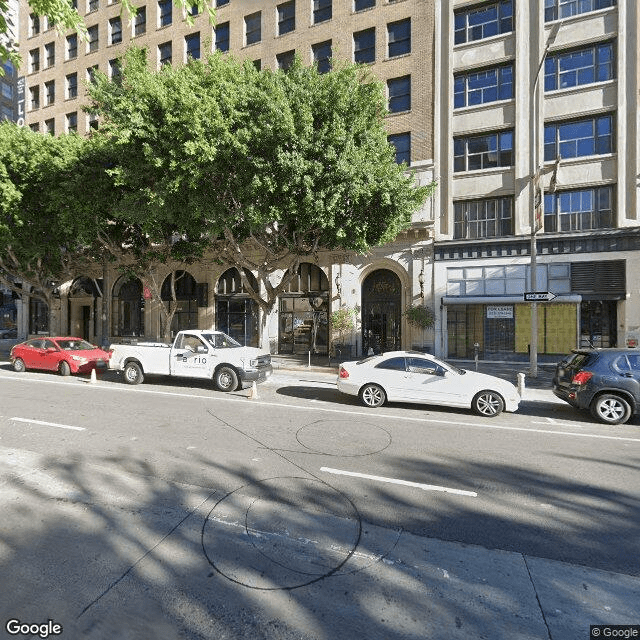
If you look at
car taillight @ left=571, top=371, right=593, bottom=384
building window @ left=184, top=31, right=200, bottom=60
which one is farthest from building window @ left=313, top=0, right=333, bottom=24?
car taillight @ left=571, top=371, right=593, bottom=384

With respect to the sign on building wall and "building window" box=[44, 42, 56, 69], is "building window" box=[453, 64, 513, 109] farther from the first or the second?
"building window" box=[44, 42, 56, 69]

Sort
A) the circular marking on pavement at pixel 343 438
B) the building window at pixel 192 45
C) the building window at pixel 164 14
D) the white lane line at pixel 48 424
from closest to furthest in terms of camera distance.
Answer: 1. the circular marking on pavement at pixel 343 438
2. the white lane line at pixel 48 424
3. the building window at pixel 192 45
4. the building window at pixel 164 14

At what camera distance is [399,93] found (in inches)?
810

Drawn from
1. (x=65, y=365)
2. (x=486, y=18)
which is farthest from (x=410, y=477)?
(x=486, y=18)

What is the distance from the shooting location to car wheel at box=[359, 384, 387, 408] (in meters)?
10.0

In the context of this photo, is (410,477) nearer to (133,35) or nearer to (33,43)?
(133,35)

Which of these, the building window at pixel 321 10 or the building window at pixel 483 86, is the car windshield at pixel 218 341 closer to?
the building window at pixel 483 86

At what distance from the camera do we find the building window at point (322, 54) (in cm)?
2169

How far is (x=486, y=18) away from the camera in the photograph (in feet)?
62.4

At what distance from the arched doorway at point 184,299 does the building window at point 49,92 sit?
732 inches

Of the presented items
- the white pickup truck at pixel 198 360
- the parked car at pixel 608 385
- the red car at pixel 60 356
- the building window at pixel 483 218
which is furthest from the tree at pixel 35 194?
the parked car at pixel 608 385

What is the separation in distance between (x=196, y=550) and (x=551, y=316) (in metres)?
19.0

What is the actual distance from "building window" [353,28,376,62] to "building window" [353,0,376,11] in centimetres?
126

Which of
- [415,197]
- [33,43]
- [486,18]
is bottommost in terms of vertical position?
[415,197]
